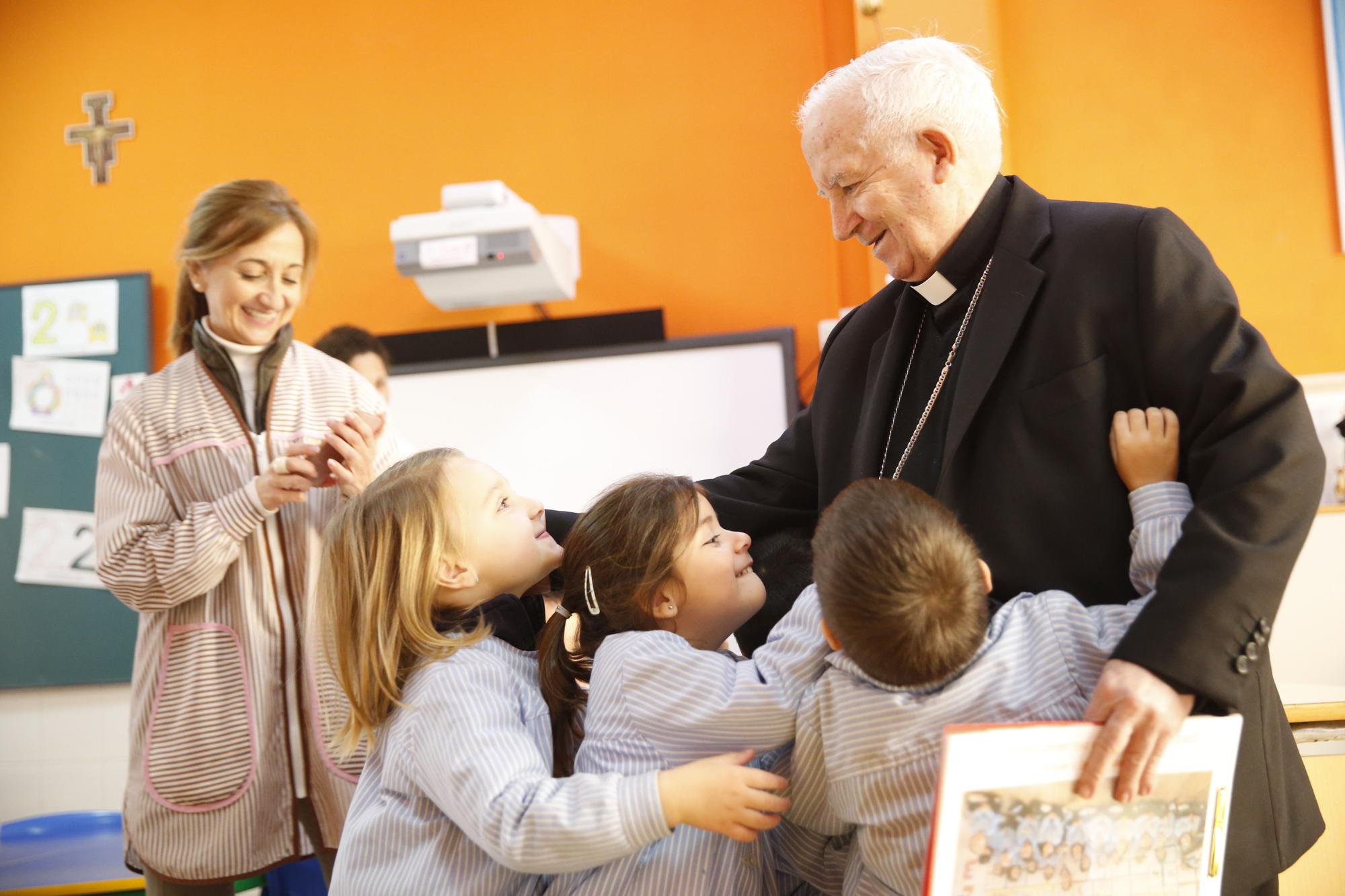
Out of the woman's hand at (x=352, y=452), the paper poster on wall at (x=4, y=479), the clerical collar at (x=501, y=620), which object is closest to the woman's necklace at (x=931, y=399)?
the clerical collar at (x=501, y=620)

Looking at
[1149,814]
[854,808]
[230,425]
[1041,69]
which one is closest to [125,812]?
[230,425]

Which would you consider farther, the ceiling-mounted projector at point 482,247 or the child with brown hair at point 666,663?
the ceiling-mounted projector at point 482,247

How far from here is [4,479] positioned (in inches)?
168

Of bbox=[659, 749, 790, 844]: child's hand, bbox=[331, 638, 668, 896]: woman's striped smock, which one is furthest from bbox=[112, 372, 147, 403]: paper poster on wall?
bbox=[659, 749, 790, 844]: child's hand

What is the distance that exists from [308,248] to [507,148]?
81.2 inches

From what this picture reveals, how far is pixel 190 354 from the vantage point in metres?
2.26

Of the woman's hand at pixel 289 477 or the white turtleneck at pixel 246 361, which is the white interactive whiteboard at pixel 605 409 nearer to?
the white turtleneck at pixel 246 361

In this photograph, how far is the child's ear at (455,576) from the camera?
1.49 m

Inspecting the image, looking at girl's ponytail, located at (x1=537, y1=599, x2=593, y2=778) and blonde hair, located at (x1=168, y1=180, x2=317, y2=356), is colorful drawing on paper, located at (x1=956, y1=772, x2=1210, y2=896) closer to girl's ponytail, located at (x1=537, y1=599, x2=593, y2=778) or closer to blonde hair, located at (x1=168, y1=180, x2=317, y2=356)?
girl's ponytail, located at (x1=537, y1=599, x2=593, y2=778)

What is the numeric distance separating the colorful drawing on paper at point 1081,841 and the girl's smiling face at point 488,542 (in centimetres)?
73

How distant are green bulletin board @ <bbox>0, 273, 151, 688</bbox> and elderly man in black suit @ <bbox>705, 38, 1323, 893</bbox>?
A: 3.31 metres

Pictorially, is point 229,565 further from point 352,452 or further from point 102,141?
point 102,141

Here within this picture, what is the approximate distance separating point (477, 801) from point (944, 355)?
91cm

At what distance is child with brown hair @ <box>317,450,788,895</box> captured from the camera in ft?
3.89
